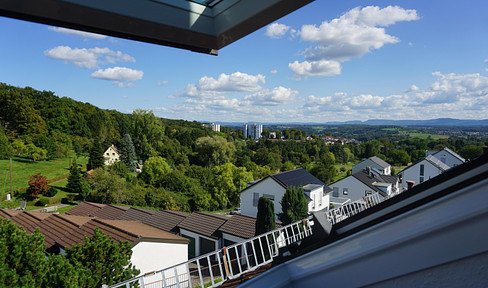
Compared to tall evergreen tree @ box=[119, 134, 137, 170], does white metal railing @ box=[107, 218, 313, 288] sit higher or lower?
higher

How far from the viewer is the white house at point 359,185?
17906 millimetres

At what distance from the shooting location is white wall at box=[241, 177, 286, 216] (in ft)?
52.5

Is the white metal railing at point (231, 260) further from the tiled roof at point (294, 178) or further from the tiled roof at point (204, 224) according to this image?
the tiled roof at point (294, 178)

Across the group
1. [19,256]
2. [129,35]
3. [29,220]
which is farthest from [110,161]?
[129,35]

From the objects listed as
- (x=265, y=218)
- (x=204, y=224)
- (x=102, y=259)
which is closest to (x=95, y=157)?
(x=204, y=224)

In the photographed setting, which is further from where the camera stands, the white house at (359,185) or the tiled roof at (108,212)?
the white house at (359,185)

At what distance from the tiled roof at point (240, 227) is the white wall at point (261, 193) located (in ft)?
14.6

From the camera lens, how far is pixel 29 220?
9.62m

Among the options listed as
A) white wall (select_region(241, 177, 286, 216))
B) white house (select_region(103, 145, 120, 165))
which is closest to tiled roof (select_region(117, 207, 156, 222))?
white wall (select_region(241, 177, 286, 216))

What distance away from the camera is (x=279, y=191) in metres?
16.1

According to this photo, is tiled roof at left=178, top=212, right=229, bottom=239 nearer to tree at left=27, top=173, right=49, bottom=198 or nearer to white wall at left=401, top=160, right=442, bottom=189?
white wall at left=401, top=160, right=442, bottom=189

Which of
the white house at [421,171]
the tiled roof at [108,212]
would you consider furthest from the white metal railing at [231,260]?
the white house at [421,171]

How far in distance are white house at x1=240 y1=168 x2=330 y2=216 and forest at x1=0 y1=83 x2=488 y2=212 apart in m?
3.96

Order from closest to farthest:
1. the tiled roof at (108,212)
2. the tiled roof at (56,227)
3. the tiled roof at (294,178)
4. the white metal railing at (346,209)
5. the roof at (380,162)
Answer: the white metal railing at (346,209) → the tiled roof at (56,227) → the tiled roof at (108,212) → the tiled roof at (294,178) → the roof at (380,162)
